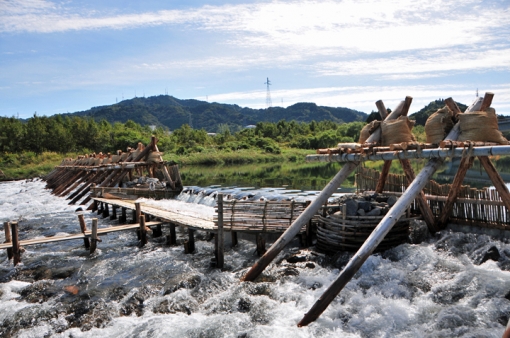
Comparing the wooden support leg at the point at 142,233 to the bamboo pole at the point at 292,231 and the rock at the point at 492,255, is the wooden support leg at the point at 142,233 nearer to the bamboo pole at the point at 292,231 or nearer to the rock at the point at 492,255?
the bamboo pole at the point at 292,231

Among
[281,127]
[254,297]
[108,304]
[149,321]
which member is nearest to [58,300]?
[108,304]

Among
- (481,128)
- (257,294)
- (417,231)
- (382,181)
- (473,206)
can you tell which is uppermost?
(481,128)

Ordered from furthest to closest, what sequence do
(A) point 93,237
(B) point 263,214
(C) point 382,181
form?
(C) point 382,181, (A) point 93,237, (B) point 263,214

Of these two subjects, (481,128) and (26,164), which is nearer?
(481,128)

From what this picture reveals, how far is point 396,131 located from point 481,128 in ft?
8.06

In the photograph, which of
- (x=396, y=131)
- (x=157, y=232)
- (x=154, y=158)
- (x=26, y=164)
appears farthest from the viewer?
(x=26, y=164)

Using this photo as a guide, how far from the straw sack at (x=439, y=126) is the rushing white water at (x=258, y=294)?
3269mm

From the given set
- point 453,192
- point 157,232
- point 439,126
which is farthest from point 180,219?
point 439,126

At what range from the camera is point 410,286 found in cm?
1087

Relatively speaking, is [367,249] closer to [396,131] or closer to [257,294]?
[257,294]

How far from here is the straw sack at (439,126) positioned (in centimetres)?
1191

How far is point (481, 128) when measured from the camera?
11109 millimetres

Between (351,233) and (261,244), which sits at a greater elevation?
(351,233)

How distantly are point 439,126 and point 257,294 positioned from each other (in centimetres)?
661
